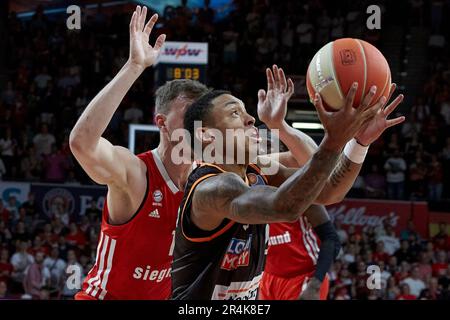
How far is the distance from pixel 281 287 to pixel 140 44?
8.35 feet

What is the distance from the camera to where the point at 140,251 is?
414 cm

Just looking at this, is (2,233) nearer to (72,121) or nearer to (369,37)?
(72,121)

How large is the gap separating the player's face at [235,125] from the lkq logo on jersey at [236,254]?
0.36 metres

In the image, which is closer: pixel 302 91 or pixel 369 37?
pixel 302 91

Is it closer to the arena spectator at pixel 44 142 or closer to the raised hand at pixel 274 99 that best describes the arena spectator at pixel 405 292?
the arena spectator at pixel 44 142

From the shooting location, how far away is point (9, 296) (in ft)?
34.6

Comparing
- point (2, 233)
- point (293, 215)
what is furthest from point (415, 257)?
point (293, 215)

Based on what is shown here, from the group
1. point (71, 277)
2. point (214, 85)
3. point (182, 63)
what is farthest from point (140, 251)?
point (214, 85)

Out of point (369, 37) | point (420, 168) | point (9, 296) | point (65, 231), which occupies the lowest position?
point (9, 296)

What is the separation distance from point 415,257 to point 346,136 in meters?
9.08

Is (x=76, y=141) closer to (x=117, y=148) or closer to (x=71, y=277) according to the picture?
(x=117, y=148)

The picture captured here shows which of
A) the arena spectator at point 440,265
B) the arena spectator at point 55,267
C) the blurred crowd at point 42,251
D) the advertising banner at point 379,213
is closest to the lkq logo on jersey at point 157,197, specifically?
the blurred crowd at point 42,251

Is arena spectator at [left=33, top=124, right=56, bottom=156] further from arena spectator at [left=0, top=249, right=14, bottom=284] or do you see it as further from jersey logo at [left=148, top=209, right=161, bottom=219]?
jersey logo at [left=148, top=209, right=161, bottom=219]

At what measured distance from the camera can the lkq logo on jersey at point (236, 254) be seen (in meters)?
3.46
